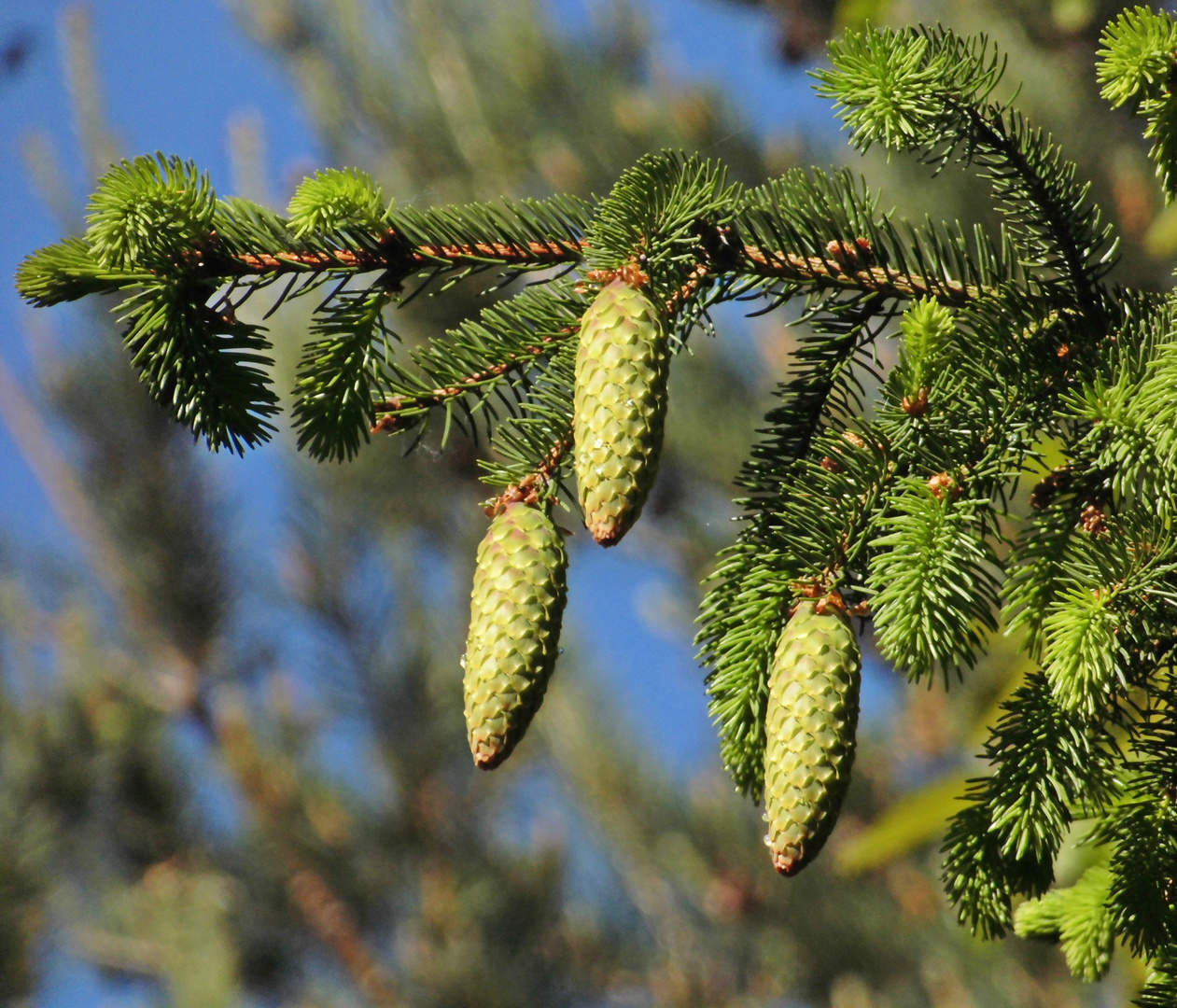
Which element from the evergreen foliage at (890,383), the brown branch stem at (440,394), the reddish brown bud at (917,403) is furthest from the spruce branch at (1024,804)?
the brown branch stem at (440,394)

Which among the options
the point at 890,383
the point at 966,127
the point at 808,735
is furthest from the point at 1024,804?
the point at 966,127

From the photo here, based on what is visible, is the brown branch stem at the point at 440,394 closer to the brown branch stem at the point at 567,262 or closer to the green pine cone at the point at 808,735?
the brown branch stem at the point at 567,262

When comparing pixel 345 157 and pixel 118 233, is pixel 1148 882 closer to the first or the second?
pixel 118 233

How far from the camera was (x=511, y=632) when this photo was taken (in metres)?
0.61

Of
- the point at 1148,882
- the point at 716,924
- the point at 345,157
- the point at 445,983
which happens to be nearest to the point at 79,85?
the point at 345,157

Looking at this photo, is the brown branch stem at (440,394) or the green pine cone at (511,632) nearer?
the green pine cone at (511,632)

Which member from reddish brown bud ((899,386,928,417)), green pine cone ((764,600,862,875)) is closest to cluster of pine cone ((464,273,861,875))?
green pine cone ((764,600,862,875))

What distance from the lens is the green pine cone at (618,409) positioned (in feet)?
1.88

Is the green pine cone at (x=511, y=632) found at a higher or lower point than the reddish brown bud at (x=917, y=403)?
lower

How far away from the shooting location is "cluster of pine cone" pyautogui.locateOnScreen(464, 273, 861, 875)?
0.57 metres

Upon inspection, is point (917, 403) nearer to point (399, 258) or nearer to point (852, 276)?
point (852, 276)

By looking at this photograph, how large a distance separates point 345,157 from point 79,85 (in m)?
0.93

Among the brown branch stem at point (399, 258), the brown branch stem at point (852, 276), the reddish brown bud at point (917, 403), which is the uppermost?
the brown branch stem at point (399, 258)

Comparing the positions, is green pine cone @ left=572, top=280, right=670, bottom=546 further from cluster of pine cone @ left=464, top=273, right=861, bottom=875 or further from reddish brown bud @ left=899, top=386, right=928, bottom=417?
reddish brown bud @ left=899, top=386, right=928, bottom=417
